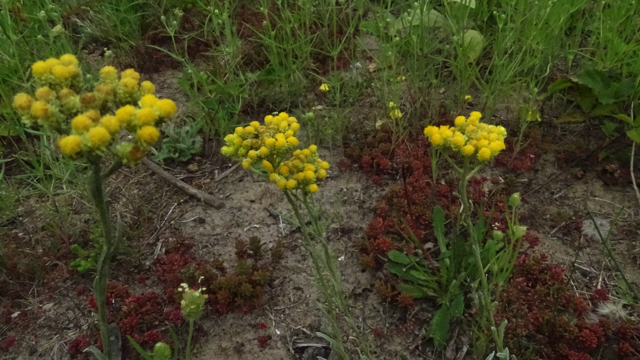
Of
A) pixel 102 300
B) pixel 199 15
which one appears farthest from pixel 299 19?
pixel 102 300

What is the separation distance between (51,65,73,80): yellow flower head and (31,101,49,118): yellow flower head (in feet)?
0.46

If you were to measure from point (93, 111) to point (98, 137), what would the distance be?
0.37 ft

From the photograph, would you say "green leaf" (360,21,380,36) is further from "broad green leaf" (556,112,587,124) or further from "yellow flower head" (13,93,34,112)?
"yellow flower head" (13,93,34,112)

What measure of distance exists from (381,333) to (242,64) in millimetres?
2184

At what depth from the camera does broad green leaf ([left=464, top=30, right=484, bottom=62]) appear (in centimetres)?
293

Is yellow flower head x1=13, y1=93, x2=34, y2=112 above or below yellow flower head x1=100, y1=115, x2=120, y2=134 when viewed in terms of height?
above

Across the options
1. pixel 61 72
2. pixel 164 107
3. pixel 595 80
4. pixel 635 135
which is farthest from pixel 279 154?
pixel 595 80

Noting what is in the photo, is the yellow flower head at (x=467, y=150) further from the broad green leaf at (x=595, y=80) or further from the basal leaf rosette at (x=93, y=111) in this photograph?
the broad green leaf at (x=595, y=80)

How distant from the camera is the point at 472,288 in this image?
2035mm

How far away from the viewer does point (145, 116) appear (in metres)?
1.30

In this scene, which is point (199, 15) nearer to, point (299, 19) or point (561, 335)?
point (299, 19)

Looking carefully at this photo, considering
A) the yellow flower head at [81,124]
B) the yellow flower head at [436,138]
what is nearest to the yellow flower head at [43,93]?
the yellow flower head at [81,124]

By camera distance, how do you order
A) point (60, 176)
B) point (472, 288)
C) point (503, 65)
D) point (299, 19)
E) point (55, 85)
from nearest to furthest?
point (55, 85) < point (472, 288) < point (60, 176) < point (503, 65) < point (299, 19)

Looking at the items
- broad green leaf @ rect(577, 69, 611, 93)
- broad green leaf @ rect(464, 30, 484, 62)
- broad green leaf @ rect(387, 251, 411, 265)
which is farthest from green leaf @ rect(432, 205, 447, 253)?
broad green leaf @ rect(577, 69, 611, 93)
